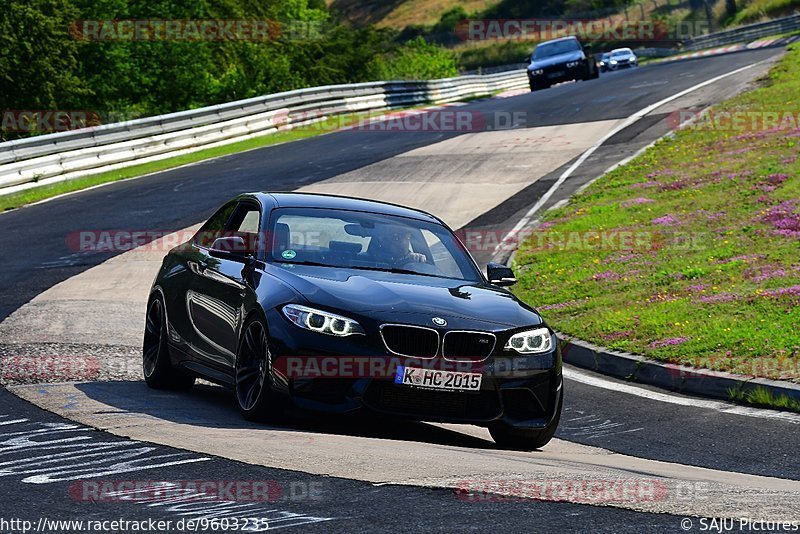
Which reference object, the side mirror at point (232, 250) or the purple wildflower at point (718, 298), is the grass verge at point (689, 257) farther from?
the side mirror at point (232, 250)

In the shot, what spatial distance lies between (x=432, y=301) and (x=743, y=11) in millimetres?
82950

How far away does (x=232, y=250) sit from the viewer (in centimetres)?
902

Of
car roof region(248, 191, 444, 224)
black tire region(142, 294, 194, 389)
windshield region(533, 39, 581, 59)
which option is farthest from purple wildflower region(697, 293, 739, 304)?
windshield region(533, 39, 581, 59)

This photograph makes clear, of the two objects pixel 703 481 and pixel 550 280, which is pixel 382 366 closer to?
pixel 703 481

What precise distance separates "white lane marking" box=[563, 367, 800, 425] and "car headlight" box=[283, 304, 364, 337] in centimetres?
374

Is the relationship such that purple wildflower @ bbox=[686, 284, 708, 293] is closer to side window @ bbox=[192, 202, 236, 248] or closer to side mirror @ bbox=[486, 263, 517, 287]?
side mirror @ bbox=[486, 263, 517, 287]

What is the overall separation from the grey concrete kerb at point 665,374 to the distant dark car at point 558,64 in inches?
1397

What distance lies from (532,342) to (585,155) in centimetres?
1955

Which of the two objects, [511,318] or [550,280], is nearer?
[511,318]

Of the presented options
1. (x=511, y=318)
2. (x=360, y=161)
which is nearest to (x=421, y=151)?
(x=360, y=161)

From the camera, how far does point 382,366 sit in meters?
7.70

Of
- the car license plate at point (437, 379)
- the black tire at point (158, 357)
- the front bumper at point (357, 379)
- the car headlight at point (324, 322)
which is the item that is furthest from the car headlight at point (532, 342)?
the black tire at point (158, 357)

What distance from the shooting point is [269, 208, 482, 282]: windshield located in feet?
29.2

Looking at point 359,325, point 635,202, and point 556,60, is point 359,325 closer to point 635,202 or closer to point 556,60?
point 635,202
